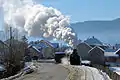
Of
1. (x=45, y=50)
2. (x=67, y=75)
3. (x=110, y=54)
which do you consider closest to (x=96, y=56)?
(x=110, y=54)

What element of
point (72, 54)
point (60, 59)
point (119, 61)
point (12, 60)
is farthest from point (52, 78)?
point (119, 61)

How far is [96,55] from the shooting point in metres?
104

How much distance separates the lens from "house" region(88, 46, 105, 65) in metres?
101

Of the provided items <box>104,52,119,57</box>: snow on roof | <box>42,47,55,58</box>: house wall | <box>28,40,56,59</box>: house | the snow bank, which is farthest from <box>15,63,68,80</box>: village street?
<box>42,47,55,58</box>: house wall

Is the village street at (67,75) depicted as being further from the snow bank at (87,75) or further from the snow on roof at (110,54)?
the snow on roof at (110,54)

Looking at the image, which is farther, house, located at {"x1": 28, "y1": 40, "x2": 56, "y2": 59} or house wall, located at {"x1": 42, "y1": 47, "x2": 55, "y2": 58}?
house wall, located at {"x1": 42, "y1": 47, "x2": 55, "y2": 58}

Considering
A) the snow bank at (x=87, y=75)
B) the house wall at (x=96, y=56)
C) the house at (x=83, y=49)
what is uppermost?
the house at (x=83, y=49)

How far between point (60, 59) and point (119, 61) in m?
22.0

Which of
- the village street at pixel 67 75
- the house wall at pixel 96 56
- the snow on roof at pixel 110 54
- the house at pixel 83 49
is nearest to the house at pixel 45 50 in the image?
the house at pixel 83 49

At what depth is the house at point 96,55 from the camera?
333 ft

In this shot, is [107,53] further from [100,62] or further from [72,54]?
[72,54]

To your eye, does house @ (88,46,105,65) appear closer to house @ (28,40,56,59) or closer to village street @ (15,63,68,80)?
house @ (28,40,56,59)

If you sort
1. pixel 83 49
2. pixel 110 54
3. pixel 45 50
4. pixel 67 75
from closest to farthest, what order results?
pixel 67 75
pixel 110 54
pixel 83 49
pixel 45 50

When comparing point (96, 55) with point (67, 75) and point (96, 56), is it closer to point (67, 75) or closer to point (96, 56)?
point (96, 56)
